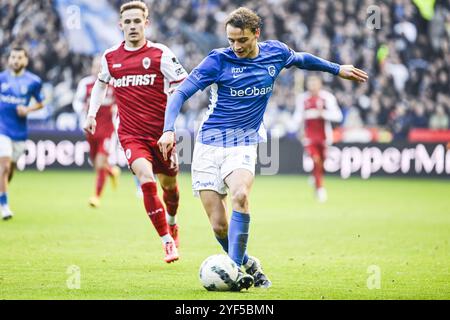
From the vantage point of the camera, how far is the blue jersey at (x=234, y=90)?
8320 mm

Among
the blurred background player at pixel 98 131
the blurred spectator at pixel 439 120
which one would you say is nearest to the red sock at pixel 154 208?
the blurred background player at pixel 98 131

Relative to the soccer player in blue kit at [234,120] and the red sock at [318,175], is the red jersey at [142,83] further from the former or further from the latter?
the red sock at [318,175]

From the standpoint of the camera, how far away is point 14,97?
48.3 feet

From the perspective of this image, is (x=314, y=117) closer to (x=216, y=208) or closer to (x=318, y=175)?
(x=318, y=175)

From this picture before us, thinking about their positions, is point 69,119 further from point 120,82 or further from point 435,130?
point 120,82

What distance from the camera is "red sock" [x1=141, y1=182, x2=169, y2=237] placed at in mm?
9727

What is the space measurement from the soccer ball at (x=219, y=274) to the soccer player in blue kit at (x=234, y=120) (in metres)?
0.18

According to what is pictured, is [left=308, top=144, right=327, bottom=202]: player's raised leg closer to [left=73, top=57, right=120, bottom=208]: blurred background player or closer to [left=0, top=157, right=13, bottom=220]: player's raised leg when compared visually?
[left=73, top=57, right=120, bottom=208]: blurred background player

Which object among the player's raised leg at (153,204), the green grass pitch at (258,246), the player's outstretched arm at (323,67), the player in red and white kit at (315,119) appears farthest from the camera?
the player in red and white kit at (315,119)

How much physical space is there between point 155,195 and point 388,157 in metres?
15.6

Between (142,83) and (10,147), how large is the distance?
507cm

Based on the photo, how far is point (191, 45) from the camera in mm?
26453

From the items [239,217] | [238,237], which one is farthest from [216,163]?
[238,237]

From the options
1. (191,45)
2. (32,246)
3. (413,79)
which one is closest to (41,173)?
(191,45)
